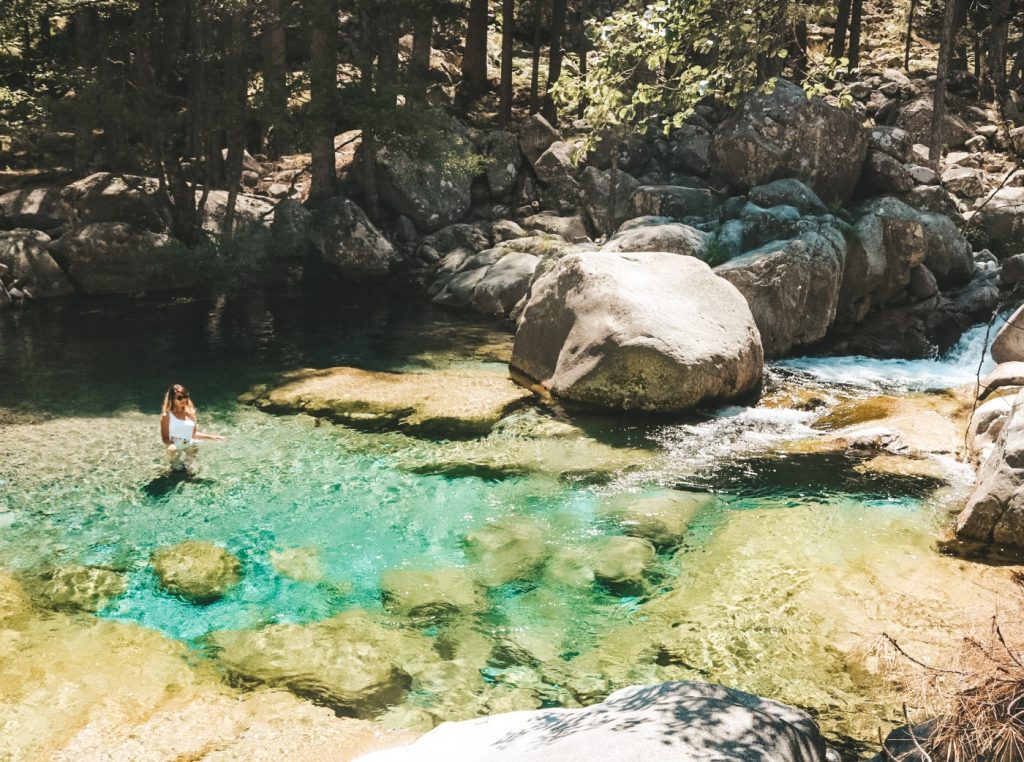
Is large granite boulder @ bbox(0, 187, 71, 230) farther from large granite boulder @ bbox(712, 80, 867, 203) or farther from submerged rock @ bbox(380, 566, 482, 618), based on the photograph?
submerged rock @ bbox(380, 566, 482, 618)

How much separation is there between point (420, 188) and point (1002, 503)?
22.1 metres

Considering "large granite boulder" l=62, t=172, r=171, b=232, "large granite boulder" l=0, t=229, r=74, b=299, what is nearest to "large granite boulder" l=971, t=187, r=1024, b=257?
"large granite boulder" l=62, t=172, r=171, b=232

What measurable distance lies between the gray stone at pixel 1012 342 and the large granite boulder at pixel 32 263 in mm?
22737

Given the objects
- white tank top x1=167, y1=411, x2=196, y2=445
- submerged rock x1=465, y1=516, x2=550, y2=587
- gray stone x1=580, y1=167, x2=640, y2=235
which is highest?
gray stone x1=580, y1=167, x2=640, y2=235

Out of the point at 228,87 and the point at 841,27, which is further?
the point at 841,27

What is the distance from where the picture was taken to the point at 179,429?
10.6m

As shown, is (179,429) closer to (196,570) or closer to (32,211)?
(196,570)

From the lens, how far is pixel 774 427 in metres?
12.4

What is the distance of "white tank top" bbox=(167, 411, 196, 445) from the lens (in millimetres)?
10602

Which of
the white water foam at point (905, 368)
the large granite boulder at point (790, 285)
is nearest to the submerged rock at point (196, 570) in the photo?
the large granite boulder at point (790, 285)

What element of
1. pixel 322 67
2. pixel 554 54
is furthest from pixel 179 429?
pixel 554 54

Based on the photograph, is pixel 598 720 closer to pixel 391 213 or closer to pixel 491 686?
pixel 491 686

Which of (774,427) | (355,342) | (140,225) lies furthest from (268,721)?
(140,225)

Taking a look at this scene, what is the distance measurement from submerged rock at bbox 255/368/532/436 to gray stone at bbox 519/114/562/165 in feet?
53.6
